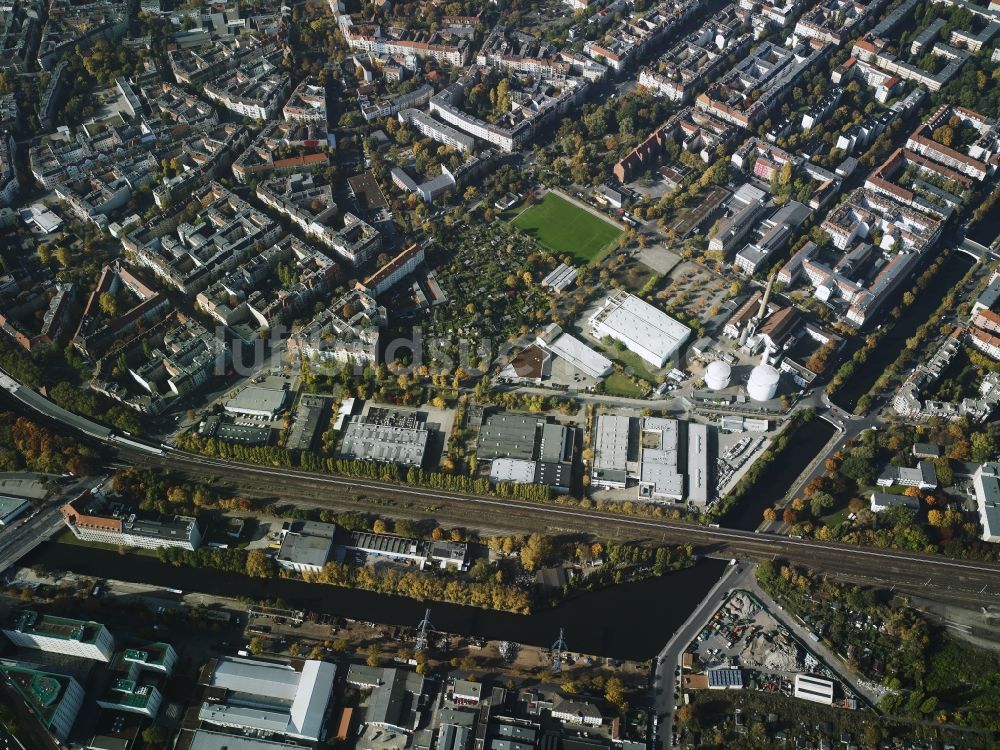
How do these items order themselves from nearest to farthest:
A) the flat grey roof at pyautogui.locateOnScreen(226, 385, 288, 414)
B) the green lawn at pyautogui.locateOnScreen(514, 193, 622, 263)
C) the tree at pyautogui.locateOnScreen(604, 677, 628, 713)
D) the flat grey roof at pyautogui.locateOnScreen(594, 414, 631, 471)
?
the tree at pyautogui.locateOnScreen(604, 677, 628, 713), the flat grey roof at pyautogui.locateOnScreen(594, 414, 631, 471), the flat grey roof at pyautogui.locateOnScreen(226, 385, 288, 414), the green lawn at pyautogui.locateOnScreen(514, 193, 622, 263)

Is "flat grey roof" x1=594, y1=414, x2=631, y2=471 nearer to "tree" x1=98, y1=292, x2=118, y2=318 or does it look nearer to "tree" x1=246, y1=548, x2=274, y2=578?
"tree" x1=246, y1=548, x2=274, y2=578

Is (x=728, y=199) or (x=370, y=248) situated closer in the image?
(x=370, y=248)

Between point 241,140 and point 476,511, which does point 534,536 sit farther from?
point 241,140

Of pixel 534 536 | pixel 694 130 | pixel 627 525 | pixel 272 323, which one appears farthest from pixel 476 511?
pixel 694 130

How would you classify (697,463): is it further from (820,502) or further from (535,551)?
(535,551)

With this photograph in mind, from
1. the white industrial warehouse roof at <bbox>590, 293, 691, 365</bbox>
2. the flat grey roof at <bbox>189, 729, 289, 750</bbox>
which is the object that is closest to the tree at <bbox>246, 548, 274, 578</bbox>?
the flat grey roof at <bbox>189, 729, 289, 750</bbox>

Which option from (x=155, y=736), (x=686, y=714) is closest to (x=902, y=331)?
(x=686, y=714)
